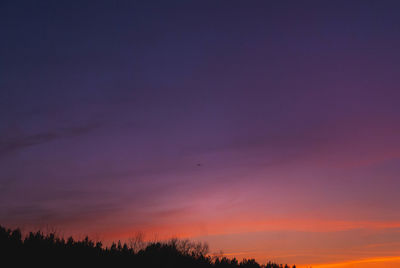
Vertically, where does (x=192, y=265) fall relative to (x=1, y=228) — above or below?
below

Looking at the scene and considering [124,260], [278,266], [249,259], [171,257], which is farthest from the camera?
[278,266]

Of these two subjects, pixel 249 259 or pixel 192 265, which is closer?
pixel 192 265

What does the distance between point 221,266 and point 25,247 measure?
11956 millimetres

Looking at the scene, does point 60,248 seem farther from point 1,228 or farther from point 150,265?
point 150,265

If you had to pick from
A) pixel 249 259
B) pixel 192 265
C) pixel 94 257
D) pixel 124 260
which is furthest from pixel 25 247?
pixel 249 259

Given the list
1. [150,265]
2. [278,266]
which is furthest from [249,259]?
[150,265]

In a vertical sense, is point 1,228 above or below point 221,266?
above

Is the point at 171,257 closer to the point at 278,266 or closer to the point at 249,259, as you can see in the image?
the point at 249,259

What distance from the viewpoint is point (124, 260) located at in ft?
58.4

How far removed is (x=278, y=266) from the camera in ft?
97.3

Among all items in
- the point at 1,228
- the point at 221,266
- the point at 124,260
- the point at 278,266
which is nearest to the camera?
the point at 1,228

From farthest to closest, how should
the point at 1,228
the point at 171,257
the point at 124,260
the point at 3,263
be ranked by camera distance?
1. the point at 171,257
2. the point at 124,260
3. the point at 1,228
4. the point at 3,263

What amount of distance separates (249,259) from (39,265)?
16368 mm

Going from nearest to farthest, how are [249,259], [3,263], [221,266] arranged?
[3,263]
[221,266]
[249,259]
